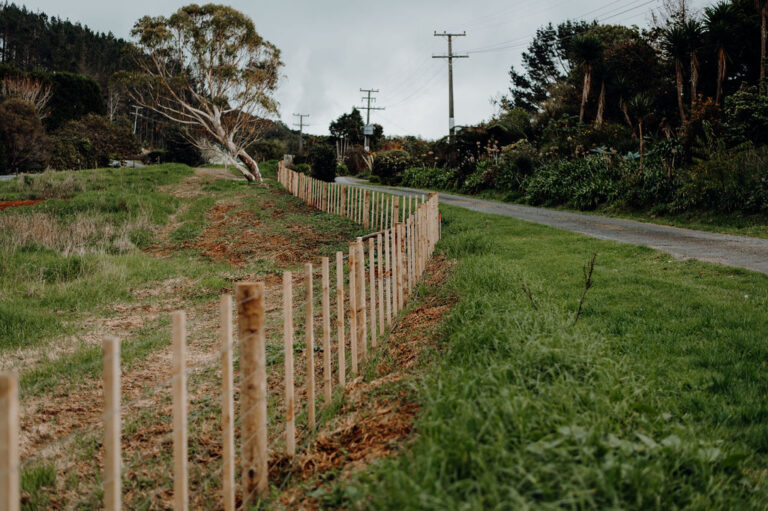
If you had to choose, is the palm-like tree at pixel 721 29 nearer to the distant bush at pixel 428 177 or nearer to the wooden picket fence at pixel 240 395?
the distant bush at pixel 428 177

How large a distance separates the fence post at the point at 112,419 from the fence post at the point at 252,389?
0.96 meters

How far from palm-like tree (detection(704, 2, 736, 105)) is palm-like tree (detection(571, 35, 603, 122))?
714cm

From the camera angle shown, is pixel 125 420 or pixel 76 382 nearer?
pixel 125 420

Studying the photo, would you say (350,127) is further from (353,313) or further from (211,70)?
(353,313)

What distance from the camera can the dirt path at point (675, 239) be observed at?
8.68 meters

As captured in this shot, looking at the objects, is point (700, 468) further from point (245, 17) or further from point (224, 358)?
point (245, 17)

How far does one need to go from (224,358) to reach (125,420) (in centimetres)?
228

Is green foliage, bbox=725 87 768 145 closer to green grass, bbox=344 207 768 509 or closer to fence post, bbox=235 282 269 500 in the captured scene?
green grass, bbox=344 207 768 509

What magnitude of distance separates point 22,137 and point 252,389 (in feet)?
→ 114

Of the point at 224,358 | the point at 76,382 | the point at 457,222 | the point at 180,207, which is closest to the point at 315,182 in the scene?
the point at 180,207

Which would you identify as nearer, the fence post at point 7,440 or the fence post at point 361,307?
the fence post at point 7,440

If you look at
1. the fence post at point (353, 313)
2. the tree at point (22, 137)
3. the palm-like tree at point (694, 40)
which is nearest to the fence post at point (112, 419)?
the fence post at point (353, 313)

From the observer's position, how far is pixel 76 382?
5105mm

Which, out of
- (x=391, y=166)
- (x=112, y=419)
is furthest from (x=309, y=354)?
(x=391, y=166)
